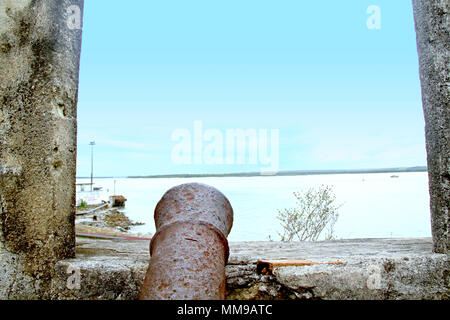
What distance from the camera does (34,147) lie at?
1877mm

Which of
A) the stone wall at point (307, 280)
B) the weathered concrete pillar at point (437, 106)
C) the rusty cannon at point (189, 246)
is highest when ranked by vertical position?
the weathered concrete pillar at point (437, 106)

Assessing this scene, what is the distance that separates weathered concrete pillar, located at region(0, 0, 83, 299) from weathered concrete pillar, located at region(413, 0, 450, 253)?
2202mm

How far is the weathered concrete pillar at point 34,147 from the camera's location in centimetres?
183

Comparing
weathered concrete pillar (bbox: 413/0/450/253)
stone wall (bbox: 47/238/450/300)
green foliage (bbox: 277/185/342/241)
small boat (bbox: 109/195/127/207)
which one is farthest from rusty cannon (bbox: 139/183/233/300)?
small boat (bbox: 109/195/127/207)

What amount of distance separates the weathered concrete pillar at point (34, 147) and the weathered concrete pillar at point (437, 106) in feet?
7.23

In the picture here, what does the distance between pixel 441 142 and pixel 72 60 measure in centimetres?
230

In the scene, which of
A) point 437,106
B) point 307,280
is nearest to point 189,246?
point 307,280

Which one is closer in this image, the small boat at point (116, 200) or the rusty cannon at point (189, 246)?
the rusty cannon at point (189, 246)

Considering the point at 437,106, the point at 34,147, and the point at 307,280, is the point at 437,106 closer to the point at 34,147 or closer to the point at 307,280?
the point at 307,280

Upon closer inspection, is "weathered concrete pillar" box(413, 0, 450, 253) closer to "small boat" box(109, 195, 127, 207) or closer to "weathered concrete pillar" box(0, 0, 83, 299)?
"weathered concrete pillar" box(0, 0, 83, 299)

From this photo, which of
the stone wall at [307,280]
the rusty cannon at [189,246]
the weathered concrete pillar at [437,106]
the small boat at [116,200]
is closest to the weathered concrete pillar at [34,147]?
the stone wall at [307,280]

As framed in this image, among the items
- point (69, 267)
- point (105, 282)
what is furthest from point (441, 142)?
point (69, 267)

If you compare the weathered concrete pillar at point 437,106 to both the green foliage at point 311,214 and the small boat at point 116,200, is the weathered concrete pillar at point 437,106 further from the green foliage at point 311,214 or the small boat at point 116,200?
the small boat at point 116,200

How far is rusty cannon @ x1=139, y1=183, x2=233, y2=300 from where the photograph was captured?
1.20 m
